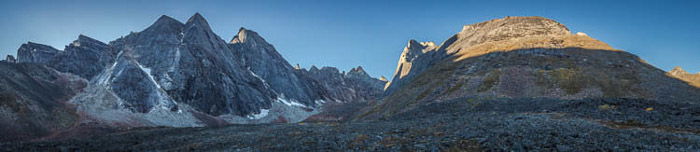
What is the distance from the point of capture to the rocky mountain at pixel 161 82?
64.2 metres

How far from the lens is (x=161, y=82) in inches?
3226

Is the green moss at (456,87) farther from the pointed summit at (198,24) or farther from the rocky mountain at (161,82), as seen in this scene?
the pointed summit at (198,24)

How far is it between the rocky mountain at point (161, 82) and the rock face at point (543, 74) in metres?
48.2

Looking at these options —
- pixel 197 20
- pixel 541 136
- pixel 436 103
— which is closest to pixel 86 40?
pixel 197 20

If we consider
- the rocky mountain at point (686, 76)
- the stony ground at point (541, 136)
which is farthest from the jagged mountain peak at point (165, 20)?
the rocky mountain at point (686, 76)

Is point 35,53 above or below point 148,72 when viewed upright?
above

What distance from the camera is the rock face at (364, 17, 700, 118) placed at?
4025 cm

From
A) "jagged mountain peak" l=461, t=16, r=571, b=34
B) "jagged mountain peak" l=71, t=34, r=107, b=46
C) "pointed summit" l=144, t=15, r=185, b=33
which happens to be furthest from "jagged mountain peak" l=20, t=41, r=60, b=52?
"jagged mountain peak" l=461, t=16, r=571, b=34

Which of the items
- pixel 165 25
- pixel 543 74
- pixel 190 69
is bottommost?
pixel 543 74

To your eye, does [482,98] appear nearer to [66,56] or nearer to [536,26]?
[536,26]

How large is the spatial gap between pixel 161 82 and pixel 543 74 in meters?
90.4

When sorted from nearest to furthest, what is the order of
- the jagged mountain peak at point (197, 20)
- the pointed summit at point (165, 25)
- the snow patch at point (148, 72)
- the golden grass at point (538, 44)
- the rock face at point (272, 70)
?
the golden grass at point (538, 44) < the snow patch at point (148, 72) < the pointed summit at point (165, 25) < the jagged mountain peak at point (197, 20) < the rock face at point (272, 70)

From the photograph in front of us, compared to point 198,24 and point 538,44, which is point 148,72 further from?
point 538,44

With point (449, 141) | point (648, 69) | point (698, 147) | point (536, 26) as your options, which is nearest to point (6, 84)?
point (449, 141)
